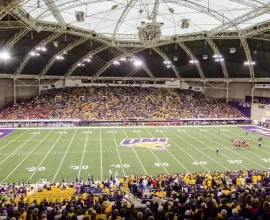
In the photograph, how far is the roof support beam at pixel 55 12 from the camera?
2638 cm

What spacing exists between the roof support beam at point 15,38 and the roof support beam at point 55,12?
4.30 metres

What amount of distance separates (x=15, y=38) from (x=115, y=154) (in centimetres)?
1904

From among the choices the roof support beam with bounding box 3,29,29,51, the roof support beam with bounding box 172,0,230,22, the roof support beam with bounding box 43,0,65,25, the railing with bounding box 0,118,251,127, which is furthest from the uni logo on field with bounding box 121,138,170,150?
the roof support beam with bounding box 3,29,29,51

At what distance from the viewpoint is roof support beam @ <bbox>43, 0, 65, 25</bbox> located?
1039 inches

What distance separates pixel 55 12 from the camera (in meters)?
29.4

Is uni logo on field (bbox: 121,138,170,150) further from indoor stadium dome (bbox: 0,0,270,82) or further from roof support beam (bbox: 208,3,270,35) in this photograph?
roof support beam (bbox: 208,3,270,35)

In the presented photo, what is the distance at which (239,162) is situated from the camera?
25.1 m

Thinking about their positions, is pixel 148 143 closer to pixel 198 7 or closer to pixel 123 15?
pixel 123 15

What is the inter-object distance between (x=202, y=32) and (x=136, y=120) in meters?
17.3

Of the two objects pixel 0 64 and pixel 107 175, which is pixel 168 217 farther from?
pixel 0 64

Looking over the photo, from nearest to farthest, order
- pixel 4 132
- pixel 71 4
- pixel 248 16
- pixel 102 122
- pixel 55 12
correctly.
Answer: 1. pixel 71 4
2. pixel 55 12
3. pixel 248 16
4. pixel 4 132
5. pixel 102 122

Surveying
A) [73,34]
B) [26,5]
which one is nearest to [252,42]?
[73,34]

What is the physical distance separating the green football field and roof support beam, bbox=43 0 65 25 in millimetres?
13359

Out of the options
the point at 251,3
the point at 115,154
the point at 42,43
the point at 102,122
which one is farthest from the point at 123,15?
the point at 102,122
